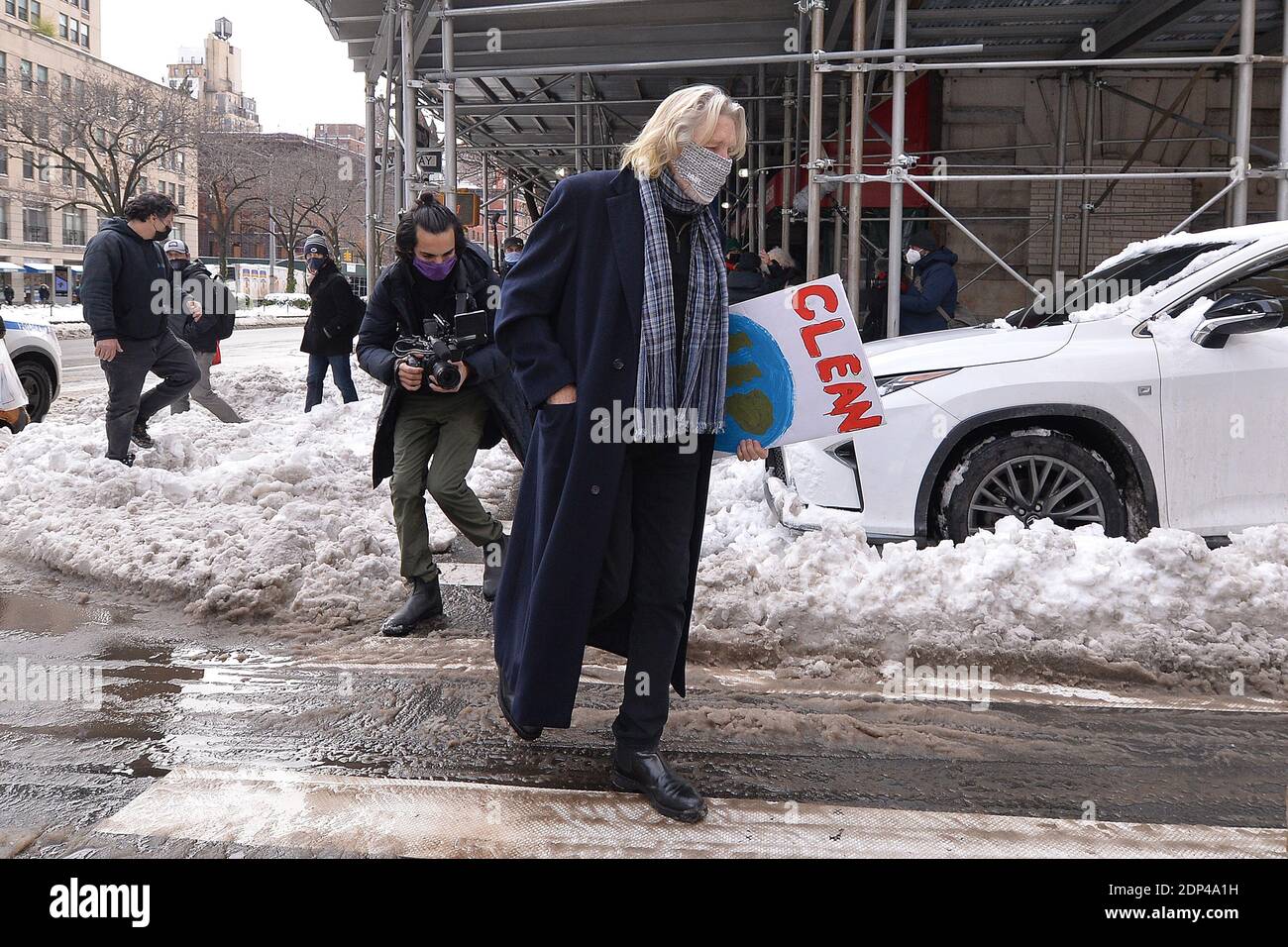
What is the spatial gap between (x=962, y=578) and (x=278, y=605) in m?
3.22

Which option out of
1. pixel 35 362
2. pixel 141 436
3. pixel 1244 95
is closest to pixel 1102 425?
pixel 1244 95

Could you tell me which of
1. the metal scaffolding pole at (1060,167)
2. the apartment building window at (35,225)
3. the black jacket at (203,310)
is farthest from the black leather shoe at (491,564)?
the apartment building window at (35,225)

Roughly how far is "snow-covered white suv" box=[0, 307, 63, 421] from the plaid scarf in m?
10.5

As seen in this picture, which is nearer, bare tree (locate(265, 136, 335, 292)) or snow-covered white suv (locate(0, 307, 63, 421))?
snow-covered white suv (locate(0, 307, 63, 421))

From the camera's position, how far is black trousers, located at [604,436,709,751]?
3223 mm

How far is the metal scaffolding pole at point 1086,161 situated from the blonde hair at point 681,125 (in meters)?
10.4

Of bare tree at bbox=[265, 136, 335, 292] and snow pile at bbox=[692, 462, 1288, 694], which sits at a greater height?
bare tree at bbox=[265, 136, 335, 292]

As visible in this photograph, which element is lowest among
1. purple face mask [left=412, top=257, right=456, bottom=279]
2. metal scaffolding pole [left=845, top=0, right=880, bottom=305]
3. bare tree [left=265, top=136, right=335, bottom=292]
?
purple face mask [left=412, top=257, right=456, bottom=279]

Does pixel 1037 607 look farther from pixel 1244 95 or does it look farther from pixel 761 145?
pixel 761 145

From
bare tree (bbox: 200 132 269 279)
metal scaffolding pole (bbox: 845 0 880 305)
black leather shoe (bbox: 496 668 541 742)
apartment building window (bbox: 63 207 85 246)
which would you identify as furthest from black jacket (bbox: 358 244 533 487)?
apartment building window (bbox: 63 207 85 246)

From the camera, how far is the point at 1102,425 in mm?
5152

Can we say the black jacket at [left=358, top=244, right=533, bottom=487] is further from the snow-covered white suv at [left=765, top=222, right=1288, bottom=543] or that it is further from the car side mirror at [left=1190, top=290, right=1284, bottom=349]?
the car side mirror at [left=1190, top=290, right=1284, bottom=349]

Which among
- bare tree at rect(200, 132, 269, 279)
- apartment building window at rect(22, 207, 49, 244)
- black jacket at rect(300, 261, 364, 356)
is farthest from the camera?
apartment building window at rect(22, 207, 49, 244)
